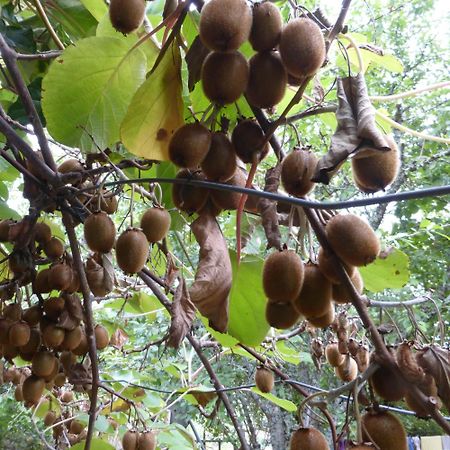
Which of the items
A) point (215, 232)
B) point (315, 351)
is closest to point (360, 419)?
point (215, 232)

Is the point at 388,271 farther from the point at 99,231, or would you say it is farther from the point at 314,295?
the point at 99,231

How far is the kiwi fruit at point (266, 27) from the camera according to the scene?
47 centimetres

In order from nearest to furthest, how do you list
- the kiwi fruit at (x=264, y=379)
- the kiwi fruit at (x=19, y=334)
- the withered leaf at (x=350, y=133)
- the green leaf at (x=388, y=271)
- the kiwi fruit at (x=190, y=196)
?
the withered leaf at (x=350, y=133), the kiwi fruit at (x=190, y=196), the green leaf at (x=388, y=271), the kiwi fruit at (x=19, y=334), the kiwi fruit at (x=264, y=379)

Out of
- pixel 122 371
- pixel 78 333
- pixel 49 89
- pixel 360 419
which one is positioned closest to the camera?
pixel 360 419

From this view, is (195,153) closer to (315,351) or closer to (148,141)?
(148,141)

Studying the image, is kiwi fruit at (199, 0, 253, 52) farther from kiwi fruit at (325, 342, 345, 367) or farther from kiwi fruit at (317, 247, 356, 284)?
kiwi fruit at (325, 342, 345, 367)

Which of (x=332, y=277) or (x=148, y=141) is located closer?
(x=332, y=277)

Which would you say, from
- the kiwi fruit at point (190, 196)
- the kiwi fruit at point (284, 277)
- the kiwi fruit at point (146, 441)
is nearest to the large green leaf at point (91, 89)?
the kiwi fruit at point (190, 196)

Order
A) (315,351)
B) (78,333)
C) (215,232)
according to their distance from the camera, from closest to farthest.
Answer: (215,232), (78,333), (315,351)

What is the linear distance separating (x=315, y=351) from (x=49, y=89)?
0.62 m

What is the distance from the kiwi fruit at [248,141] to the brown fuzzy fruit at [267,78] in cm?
Result: 4

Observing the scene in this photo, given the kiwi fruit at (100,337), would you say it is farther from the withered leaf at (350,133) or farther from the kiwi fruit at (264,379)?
the withered leaf at (350,133)

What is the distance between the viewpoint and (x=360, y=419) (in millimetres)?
401

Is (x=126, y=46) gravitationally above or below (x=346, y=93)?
above
